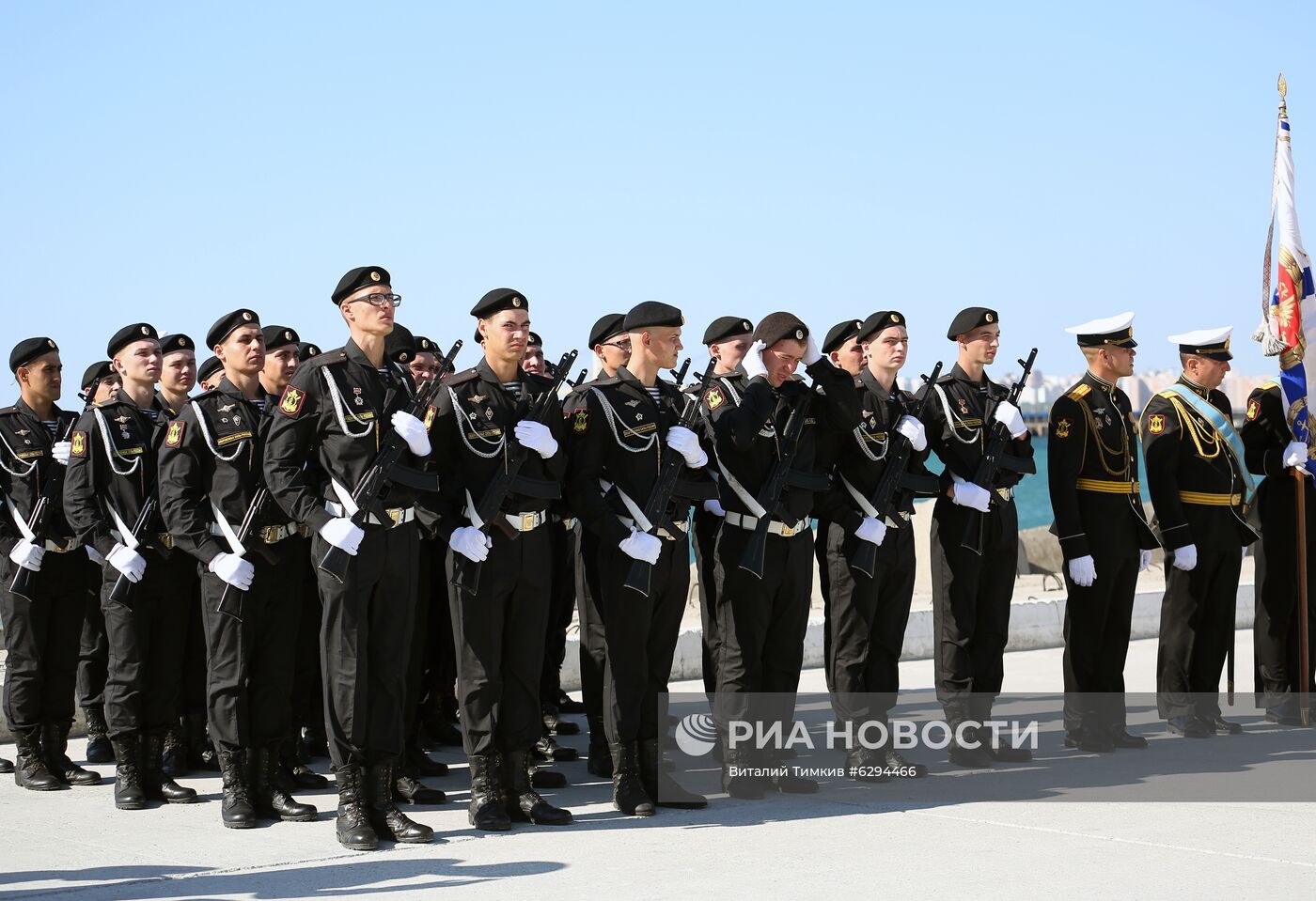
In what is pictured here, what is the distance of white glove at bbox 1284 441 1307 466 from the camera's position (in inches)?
363

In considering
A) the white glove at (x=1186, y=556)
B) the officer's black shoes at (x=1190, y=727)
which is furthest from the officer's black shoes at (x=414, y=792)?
the white glove at (x=1186, y=556)

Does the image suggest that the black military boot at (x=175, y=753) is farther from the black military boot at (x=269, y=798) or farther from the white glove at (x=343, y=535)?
the white glove at (x=343, y=535)

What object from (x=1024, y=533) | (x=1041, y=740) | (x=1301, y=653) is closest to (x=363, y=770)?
(x=1041, y=740)

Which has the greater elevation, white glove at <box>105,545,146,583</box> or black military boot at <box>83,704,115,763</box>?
white glove at <box>105,545,146,583</box>

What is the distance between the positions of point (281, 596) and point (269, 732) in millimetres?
573

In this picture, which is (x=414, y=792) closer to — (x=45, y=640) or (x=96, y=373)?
(x=45, y=640)

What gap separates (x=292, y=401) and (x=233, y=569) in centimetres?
76

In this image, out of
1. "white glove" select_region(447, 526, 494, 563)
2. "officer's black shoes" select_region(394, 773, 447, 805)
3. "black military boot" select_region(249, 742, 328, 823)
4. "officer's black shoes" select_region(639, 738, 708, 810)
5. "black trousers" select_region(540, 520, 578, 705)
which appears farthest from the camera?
"black trousers" select_region(540, 520, 578, 705)

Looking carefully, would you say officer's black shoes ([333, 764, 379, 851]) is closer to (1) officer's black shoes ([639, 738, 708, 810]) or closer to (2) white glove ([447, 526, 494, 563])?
(2) white glove ([447, 526, 494, 563])

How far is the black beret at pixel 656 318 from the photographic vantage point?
684 cm

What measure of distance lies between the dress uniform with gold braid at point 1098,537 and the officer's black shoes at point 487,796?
3.31 metres

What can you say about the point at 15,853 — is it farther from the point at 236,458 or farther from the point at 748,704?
the point at 748,704

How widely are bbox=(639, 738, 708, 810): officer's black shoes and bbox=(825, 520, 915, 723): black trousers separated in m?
1.04

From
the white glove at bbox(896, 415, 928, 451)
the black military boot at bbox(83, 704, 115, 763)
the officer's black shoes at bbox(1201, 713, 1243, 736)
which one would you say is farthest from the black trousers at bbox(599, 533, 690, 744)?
the officer's black shoes at bbox(1201, 713, 1243, 736)
